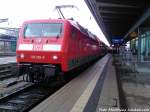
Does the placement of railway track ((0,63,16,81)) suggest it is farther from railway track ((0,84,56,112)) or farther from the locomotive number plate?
the locomotive number plate

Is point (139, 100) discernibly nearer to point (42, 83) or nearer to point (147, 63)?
point (42, 83)

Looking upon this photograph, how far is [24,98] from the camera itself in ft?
38.0

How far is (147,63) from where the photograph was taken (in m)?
22.5

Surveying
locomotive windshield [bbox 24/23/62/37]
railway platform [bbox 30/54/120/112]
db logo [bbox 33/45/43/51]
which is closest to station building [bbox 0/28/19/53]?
locomotive windshield [bbox 24/23/62/37]

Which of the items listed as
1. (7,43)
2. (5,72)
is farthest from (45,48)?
(7,43)

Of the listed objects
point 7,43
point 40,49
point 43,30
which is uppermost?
point 43,30

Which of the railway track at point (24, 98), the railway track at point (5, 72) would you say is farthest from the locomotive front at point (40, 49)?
→ the railway track at point (5, 72)

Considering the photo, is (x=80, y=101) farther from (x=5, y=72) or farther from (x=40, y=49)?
(x=5, y=72)

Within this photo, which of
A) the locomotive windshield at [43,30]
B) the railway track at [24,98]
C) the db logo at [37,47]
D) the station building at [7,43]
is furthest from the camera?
the station building at [7,43]

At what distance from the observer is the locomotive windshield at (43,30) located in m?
13.4

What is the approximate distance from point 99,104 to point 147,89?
154 inches

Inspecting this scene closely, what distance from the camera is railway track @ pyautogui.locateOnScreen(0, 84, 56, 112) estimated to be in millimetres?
9844

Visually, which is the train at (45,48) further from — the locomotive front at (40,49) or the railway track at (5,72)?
the railway track at (5,72)

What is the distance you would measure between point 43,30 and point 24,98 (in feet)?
11.1
